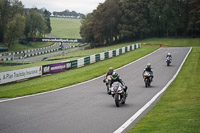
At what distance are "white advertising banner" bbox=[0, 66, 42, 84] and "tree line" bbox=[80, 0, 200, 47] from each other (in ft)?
200

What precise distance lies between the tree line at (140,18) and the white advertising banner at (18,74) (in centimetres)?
6100

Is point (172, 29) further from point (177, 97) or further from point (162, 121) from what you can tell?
point (162, 121)

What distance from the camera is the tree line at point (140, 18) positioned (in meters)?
90.4

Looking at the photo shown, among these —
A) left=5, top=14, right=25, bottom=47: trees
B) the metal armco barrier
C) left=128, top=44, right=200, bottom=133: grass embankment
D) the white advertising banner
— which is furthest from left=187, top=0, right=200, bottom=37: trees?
left=128, top=44, right=200, bottom=133: grass embankment

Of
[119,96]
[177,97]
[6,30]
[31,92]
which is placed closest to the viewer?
[119,96]

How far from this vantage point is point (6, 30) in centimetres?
10106

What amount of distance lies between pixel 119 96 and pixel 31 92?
27.8 ft

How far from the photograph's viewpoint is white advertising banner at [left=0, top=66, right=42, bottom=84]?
26531 mm

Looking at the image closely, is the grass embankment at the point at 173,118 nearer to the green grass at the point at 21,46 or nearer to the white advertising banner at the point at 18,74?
the white advertising banner at the point at 18,74

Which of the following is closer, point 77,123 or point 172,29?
A: point 77,123

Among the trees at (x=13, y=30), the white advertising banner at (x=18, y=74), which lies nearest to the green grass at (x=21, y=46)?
the trees at (x=13, y=30)

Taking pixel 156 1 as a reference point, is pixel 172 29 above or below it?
below

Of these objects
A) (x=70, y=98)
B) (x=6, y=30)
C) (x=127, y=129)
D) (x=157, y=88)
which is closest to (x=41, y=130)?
(x=127, y=129)

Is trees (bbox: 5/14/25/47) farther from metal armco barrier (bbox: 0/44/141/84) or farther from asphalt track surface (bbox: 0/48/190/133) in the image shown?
asphalt track surface (bbox: 0/48/190/133)
